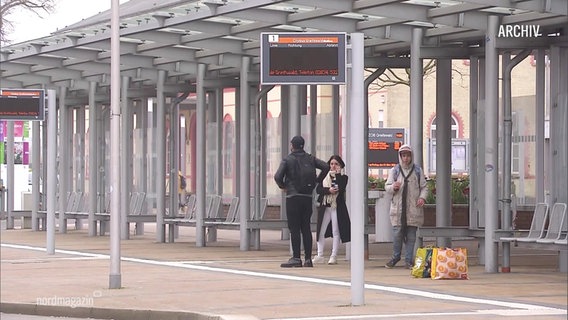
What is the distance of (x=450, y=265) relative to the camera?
17734 mm

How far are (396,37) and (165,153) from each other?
903 centimetres

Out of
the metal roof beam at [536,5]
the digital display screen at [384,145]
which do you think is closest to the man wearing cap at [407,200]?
the metal roof beam at [536,5]

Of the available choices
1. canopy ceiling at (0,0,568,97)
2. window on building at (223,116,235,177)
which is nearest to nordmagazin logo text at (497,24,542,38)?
canopy ceiling at (0,0,568,97)

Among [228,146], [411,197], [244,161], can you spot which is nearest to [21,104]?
[244,161]

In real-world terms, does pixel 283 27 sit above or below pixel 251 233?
above

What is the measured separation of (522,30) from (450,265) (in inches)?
159

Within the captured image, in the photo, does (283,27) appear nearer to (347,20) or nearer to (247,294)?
(347,20)

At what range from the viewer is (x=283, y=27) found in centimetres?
2244

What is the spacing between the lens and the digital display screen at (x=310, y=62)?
1418 cm

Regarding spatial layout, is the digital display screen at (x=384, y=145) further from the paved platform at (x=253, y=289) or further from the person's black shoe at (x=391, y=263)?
the person's black shoe at (x=391, y=263)

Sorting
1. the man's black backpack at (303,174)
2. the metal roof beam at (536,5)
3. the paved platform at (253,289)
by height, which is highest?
the metal roof beam at (536,5)

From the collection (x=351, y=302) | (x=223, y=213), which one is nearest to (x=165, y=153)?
(x=223, y=213)

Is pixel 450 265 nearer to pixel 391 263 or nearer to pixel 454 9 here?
pixel 391 263

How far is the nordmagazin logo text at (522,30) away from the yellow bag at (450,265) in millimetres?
3508
